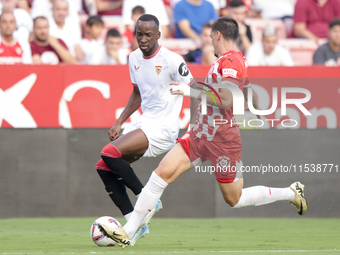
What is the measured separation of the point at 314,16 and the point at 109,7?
3722 mm

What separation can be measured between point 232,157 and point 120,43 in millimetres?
4109

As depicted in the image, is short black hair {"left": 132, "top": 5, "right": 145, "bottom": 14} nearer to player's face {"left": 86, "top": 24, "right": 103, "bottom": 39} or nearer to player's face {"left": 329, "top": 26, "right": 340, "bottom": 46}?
player's face {"left": 86, "top": 24, "right": 103, "bottom": 39}

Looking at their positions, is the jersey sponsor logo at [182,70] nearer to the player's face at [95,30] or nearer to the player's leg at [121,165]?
the player's leg at [121,165]

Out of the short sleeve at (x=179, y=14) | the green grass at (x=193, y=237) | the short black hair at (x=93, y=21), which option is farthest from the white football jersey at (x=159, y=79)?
the short sleeve at (x=179, y=14)

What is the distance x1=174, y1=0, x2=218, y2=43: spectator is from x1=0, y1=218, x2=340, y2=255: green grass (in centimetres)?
348

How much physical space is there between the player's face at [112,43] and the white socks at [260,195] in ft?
13.3

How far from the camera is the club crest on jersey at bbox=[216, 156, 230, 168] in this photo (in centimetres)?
489

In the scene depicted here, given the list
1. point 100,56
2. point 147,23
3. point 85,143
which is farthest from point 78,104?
point 147,23

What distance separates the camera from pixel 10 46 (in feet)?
27.0

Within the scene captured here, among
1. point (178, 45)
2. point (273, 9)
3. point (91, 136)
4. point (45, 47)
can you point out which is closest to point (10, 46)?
point (45, 47)

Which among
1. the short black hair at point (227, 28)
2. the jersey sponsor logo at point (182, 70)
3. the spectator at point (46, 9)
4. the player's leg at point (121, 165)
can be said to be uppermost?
the spectator at point (46, 9)

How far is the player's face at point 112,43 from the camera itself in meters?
8.50

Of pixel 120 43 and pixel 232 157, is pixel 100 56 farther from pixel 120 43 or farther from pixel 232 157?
pixel 232 157

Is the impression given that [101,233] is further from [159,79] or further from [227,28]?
[227,28]
